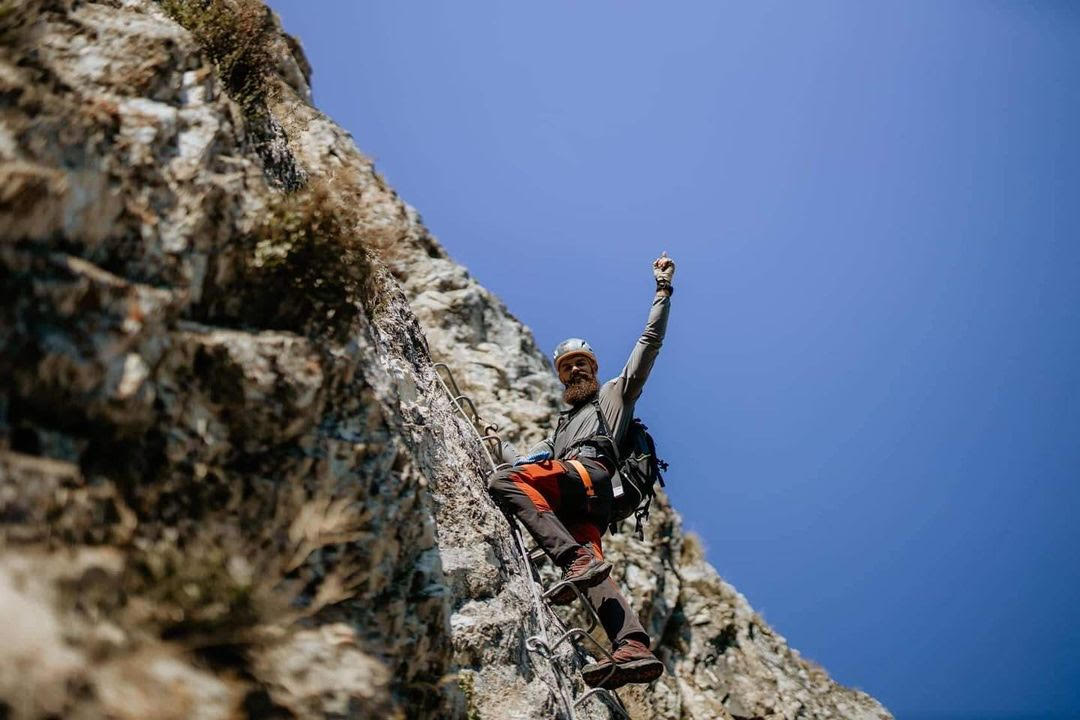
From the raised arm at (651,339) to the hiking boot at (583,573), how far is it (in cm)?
217

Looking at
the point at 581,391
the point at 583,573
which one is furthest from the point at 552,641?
the point at 581,391

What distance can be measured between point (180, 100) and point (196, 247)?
1220mm

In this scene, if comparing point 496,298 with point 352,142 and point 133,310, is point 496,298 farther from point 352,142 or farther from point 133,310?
point 133,310

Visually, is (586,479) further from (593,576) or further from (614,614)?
(614,614)

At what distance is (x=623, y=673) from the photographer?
6.20m

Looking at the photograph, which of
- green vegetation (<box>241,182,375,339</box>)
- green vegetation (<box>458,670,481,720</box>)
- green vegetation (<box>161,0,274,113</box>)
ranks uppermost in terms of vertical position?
green vegetation (<box>161,0,274,113</box>)

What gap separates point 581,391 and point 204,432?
563cm

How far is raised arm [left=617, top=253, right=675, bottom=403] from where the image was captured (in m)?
8.19

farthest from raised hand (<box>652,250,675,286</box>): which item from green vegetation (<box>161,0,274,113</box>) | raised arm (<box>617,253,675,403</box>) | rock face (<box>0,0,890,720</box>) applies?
green vegetation (<box>161,0,274,113</box>)

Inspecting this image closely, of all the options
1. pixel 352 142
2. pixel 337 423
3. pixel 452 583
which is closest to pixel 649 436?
pixel 452 583

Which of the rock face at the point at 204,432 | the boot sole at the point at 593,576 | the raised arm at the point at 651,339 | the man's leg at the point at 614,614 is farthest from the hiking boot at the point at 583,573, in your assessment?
the raised arm at the point at 651,339

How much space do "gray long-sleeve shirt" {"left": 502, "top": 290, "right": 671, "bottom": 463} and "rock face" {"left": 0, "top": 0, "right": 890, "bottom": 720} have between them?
172 cm

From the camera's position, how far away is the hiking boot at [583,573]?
6488 millimetres

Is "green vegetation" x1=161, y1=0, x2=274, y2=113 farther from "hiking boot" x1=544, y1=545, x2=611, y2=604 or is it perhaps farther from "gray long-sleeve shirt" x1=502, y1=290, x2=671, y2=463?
"hiking boot" x1=544, y1=545, x2=611, y2=604
